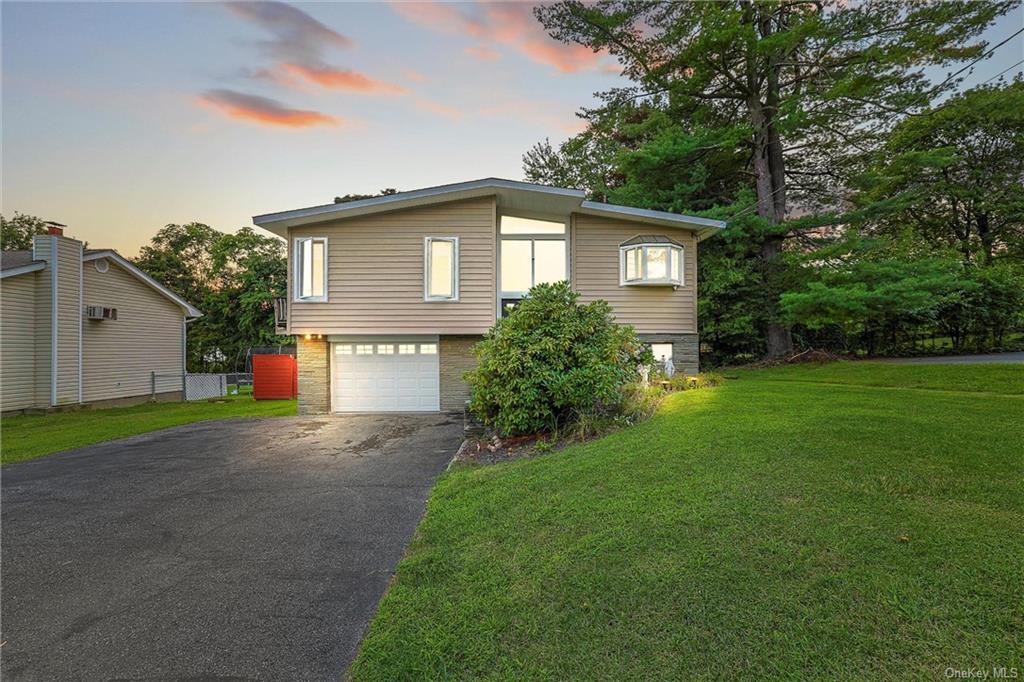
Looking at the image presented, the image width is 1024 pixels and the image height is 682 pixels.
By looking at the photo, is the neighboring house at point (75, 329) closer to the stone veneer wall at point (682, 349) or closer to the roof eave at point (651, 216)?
the roof eave at point (651, 216)

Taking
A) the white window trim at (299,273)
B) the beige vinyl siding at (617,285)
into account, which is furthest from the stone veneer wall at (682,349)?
the white window trim at (299,273)

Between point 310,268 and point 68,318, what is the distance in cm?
951

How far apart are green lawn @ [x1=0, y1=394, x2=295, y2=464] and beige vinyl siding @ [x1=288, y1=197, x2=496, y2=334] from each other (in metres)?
4.08

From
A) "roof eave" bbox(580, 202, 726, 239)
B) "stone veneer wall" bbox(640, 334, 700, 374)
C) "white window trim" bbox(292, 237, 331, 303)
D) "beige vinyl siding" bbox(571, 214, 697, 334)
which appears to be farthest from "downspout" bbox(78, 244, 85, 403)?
"stone veneer wall" bbox(640, 334, 700, 374)

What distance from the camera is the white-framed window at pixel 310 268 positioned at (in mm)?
10750

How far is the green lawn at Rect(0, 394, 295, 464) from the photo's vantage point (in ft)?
25.6

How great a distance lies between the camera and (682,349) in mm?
11656

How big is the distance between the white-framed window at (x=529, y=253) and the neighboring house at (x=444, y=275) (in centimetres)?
3

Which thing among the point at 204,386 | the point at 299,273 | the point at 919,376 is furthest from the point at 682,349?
the point at 204,386

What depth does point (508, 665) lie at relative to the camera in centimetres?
213

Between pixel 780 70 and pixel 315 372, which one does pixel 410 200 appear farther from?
pixel 780 70

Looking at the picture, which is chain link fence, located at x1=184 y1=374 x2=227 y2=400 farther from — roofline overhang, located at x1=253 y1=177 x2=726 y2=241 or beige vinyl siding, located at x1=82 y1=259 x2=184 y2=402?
roofline overhang, located at x1=253 y1=177 x2=726 y2=241

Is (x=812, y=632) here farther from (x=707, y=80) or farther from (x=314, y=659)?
(x=707, y=80)

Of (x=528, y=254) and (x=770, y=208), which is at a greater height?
(x=770, y=208)
